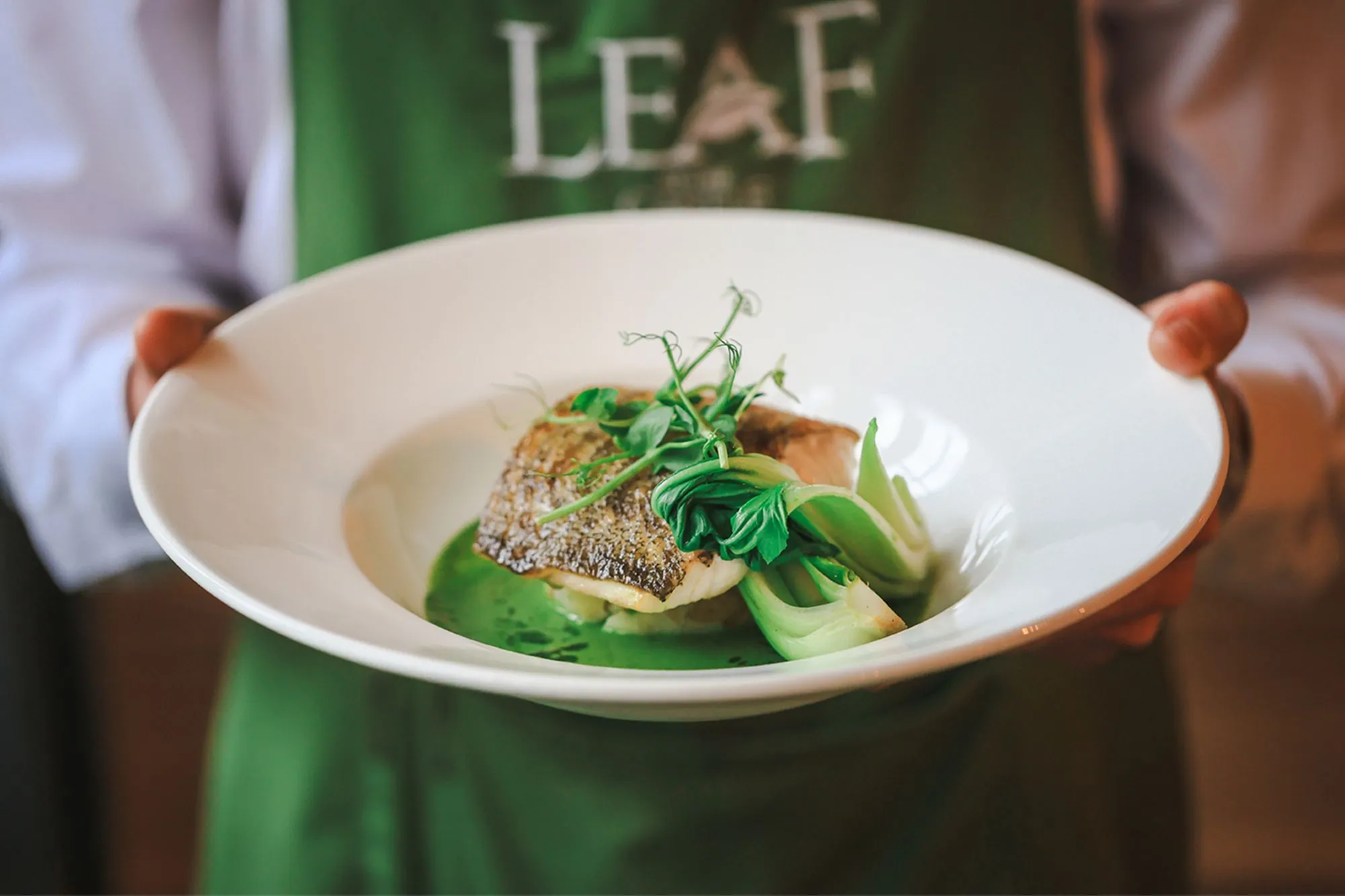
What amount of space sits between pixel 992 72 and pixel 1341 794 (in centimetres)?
207

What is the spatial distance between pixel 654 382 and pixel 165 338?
17.8 inches

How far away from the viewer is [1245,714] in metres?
2.46

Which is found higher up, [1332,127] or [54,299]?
[1332,127]

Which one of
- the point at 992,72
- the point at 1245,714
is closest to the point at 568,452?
the point at 992,72

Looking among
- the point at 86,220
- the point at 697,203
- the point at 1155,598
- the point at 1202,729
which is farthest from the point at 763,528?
the point at 1202,729

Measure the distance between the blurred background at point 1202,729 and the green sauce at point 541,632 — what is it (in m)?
1.64

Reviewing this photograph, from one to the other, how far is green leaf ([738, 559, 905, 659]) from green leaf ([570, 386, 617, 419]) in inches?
7.6

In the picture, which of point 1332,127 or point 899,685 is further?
point 1332,127

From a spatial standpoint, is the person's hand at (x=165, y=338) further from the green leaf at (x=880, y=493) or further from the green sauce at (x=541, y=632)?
the green leaf at (x=880, y=493)

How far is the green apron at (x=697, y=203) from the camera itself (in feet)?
3.87

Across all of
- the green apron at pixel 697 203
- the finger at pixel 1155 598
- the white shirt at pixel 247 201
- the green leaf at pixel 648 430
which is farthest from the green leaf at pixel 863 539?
the white shirt at pixel 247 201

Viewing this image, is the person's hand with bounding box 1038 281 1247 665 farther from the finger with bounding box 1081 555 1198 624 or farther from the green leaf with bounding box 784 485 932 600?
the green leaf with bounding box 784 485 932 600

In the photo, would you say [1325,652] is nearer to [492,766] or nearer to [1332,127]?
[1332,127]

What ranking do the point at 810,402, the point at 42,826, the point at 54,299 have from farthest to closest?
the point at 42,826
the point at 54,299
the point at 810,402
